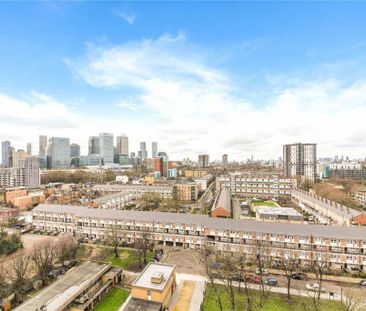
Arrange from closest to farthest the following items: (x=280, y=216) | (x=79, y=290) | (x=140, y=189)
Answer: (x=79, y=290), (x=280, y=216), (x=140, y=189)

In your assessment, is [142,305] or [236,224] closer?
[142,305]

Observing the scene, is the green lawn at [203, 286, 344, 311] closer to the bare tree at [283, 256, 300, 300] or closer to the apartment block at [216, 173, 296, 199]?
the bare tree at [283, 256, 300, 300]

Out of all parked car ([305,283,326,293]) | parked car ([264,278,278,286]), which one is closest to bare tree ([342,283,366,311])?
parked car ([305,283,326,293])

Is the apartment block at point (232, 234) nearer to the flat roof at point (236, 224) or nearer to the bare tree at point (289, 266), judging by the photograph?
the flat roof at point (236, 224)

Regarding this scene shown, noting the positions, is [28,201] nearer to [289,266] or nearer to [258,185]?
[289,266]

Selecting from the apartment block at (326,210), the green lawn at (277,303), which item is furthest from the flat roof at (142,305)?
the apartment block at (326,210)

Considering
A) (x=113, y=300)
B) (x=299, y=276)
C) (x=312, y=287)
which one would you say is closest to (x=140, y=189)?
(x=113, y=300)
